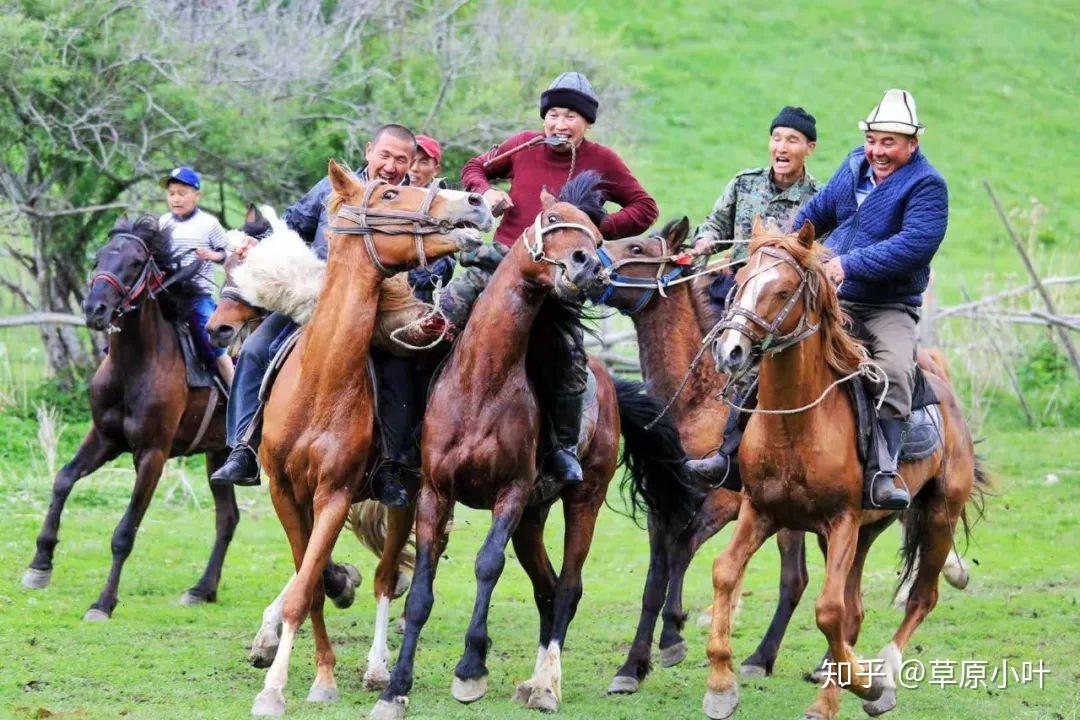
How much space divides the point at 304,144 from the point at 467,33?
4492 mm

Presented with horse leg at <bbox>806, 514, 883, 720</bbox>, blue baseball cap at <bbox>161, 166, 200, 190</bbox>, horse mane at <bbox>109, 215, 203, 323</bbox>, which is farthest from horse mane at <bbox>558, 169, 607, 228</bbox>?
blue baseball cap at <bbox>161, 166, 200, 190</bbox>

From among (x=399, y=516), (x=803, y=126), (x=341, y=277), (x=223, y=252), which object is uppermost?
(x=803, y=126)

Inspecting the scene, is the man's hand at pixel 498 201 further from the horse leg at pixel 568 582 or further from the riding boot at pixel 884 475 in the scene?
the riding boot at pixel 884 475

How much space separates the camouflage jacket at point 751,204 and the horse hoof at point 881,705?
293cm

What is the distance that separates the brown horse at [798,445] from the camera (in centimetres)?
708

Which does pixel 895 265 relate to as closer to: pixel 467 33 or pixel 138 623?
pixel 138 623

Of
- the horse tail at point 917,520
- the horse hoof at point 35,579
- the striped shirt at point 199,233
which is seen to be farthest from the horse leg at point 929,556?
the horse hoof at point 35,579

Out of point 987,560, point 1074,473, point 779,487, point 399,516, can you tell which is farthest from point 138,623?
point 1074,473

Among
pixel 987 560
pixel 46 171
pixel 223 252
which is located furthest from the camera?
pixel 46 171

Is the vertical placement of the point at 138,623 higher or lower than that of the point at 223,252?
lower

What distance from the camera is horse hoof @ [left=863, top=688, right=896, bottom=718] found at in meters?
8.03

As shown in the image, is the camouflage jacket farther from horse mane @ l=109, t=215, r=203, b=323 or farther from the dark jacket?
horse mane @ l=109, t=215, r=203, b=323

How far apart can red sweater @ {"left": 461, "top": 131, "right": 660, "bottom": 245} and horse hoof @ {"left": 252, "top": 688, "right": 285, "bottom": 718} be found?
2.73 metres

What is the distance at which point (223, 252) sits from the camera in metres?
11.2
